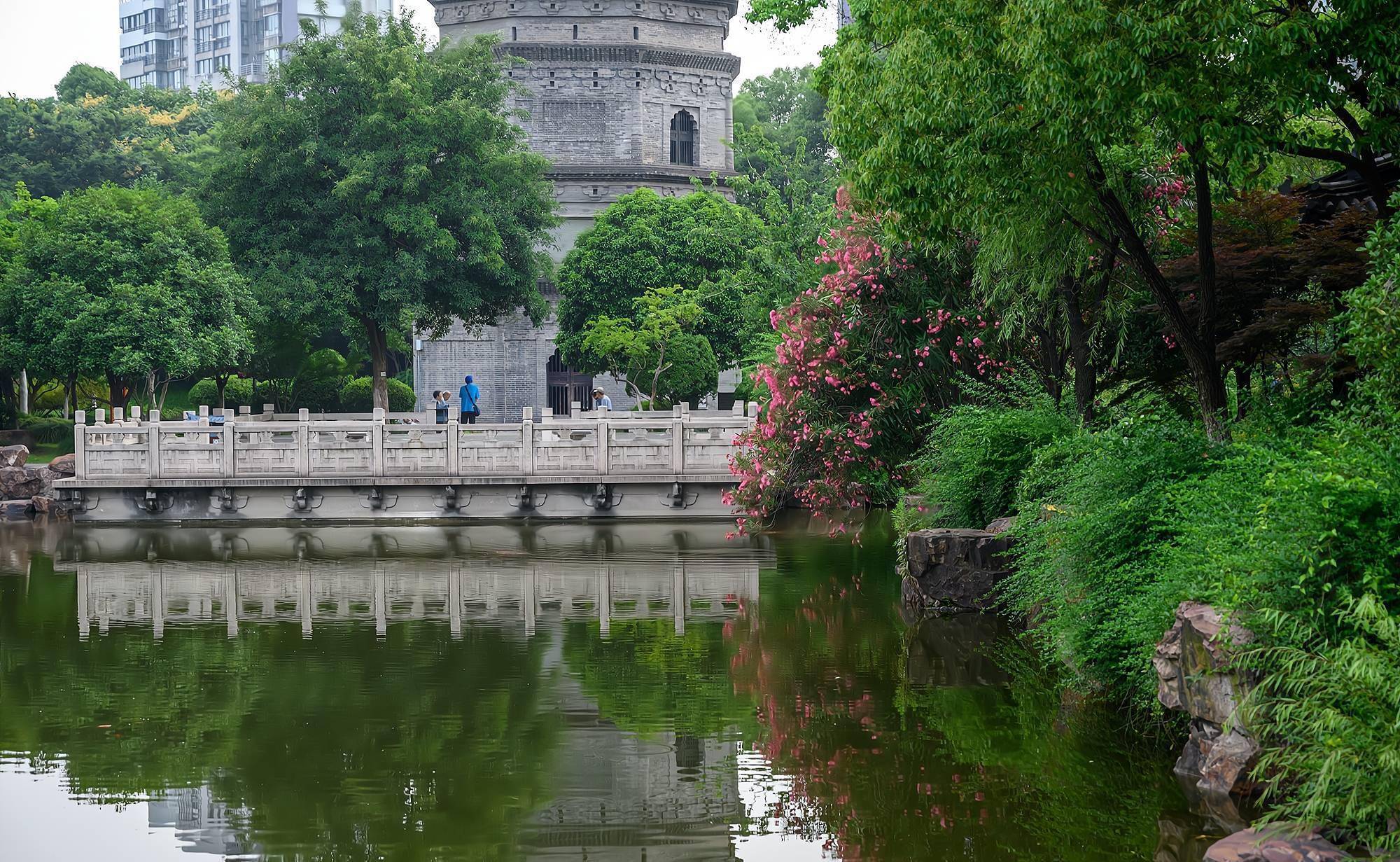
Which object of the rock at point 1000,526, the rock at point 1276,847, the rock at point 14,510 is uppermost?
the rock at point 1000,526

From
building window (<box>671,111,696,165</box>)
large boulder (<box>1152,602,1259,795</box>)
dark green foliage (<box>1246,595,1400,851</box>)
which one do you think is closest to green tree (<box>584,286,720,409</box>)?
building window (<box>671,111,696,165</box>)

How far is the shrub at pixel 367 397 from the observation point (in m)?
41.2

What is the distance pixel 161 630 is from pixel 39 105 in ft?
137

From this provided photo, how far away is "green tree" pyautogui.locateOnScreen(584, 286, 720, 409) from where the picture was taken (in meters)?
34.4

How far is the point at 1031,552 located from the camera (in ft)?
33.7

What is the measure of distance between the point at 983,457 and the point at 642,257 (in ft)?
83.0

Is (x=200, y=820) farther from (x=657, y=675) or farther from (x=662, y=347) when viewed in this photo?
(x=662, y=347)

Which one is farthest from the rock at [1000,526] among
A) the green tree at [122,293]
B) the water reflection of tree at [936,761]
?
the green tree at [122,293]

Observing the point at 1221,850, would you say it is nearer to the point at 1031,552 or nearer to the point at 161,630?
the point at 1031,552

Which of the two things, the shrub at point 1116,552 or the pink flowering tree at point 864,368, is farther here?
the pink flowering tree at point 864,368

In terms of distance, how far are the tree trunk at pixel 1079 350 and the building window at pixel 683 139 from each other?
104ft

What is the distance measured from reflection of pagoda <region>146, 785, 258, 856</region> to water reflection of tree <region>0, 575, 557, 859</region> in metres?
0.08

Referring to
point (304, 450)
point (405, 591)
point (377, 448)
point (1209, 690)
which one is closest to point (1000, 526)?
point (1209, 690)

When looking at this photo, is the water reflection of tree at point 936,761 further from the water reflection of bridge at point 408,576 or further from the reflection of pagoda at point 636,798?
the water reflection of bridge at point 408,576
